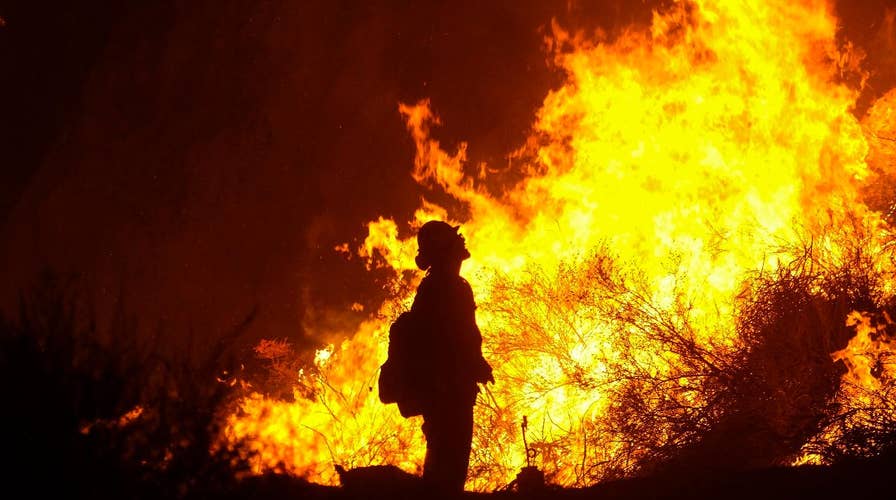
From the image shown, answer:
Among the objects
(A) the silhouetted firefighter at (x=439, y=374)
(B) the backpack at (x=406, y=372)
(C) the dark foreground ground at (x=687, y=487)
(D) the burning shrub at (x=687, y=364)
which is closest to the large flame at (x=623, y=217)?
(D) the burning shrub at (x=687, y=364)

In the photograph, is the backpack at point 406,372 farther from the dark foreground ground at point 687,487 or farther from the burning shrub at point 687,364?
the burning shrub at point 687,364

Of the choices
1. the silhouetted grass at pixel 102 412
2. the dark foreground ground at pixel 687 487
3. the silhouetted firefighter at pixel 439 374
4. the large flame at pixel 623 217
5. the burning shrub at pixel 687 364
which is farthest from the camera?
the large flame at pixel 623 217

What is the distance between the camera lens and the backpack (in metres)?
5.90

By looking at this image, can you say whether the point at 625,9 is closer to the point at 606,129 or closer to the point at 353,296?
the point at 606,129

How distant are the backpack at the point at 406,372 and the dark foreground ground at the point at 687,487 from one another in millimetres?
535

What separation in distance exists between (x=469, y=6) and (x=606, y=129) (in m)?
4.41

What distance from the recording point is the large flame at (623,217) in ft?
29.9

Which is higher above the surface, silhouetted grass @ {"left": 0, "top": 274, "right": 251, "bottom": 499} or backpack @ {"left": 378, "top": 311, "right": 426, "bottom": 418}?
backpack @ {"left": 378, "top": 311, "right": 426, "bottom": 418}

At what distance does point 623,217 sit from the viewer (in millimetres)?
10516

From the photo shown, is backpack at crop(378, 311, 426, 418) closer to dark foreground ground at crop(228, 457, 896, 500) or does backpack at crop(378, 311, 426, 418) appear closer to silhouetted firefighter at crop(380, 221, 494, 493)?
silhouetted firefighter at crop(380, 221, 494, 493)

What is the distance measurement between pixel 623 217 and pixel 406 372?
211 inches

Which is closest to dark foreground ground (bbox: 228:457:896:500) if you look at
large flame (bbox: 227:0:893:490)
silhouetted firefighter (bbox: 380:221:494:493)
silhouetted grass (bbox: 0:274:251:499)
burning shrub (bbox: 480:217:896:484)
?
silhouetted firefighter (bbox: 380:221:494:493)

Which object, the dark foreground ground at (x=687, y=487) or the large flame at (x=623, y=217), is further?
the large flame at (x=623, y=217)

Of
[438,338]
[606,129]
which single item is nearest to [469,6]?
[606,129]
